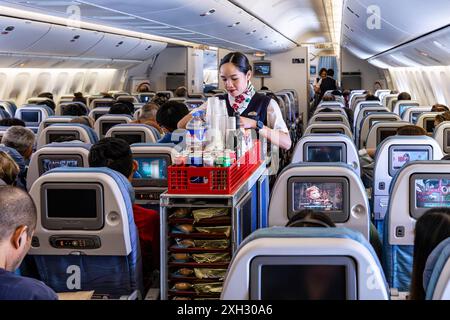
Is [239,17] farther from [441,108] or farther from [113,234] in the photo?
[113,234]

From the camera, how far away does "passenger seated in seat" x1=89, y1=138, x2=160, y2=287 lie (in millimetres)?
4461

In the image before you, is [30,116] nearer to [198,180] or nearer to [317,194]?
[317,194]

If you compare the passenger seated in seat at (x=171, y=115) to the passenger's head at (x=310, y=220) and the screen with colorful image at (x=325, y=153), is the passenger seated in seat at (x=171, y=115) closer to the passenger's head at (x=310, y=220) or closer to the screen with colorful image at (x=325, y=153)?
the screen with colorful image at (x=325, y=153)

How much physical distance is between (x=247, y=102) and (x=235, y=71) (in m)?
0.40

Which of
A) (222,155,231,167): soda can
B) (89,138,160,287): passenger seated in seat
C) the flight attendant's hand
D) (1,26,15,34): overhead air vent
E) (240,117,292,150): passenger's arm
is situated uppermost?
(1,26,15,34): overhead air vent

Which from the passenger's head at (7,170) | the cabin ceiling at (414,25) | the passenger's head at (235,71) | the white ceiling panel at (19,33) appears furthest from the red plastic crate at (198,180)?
the white ceiling panel at (19,33)

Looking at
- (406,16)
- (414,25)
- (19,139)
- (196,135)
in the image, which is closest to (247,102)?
(196,135)

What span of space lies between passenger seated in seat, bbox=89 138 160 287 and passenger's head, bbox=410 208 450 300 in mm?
1882

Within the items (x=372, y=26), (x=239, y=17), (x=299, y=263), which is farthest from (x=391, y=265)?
(x=372, y=26)

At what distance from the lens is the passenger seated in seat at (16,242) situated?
246 cm

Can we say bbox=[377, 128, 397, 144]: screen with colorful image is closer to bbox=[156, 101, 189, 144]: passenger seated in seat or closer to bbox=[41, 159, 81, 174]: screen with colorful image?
bbox=[156, 101, 189, 144]: passenger seated in seat

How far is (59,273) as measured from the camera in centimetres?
417

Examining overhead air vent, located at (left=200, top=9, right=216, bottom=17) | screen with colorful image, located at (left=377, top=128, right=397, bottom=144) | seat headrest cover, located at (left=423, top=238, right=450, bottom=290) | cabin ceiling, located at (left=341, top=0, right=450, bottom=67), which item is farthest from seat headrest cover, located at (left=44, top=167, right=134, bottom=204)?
overhead air vent, located at (left=200, top=9, right=216, bottom=17)

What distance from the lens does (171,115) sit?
23.6 feet
